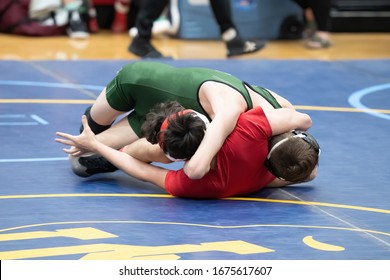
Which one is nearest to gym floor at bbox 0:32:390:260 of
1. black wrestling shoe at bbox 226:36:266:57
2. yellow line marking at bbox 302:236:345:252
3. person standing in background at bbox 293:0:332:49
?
yellow line marking at bbox 302:236:345:252

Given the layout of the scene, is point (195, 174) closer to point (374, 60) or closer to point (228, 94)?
point (228, 94)

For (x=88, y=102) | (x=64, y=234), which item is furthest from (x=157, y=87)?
(x=88, y=102)

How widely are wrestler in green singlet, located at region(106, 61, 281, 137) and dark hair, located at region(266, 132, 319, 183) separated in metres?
0.33

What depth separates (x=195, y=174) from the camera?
4.20m

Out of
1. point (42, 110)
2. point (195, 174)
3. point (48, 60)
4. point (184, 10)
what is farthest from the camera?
point (184, 10)

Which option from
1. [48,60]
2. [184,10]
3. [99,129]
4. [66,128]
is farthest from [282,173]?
[184,10]

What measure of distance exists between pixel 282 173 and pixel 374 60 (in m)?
4.42

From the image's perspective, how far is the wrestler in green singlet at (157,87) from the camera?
4.53 m

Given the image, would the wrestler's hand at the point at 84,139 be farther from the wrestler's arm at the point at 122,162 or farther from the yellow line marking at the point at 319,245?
the yellow line marking at the point at 319,245

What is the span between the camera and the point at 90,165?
4.73 m

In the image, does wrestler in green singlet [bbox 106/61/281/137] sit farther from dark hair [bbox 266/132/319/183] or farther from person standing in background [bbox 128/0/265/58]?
person standing in background [bbox 128/0/265/58]

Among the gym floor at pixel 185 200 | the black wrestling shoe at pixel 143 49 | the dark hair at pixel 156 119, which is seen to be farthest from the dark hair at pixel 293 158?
the black wrestling shoe at pixel 143 49

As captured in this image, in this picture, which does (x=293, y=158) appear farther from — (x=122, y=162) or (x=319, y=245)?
(x=122, y=162)

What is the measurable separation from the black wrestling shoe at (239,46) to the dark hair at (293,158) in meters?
3.88
